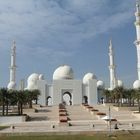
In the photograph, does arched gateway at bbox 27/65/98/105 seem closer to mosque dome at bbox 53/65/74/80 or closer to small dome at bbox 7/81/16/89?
mosque dome at bbox 53/65/74/80

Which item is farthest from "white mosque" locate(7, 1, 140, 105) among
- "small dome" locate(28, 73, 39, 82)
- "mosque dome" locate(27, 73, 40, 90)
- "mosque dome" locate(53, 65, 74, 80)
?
"small dome" locate(28, 73, 39, 82)

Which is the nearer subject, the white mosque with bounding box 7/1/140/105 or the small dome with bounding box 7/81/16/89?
the white mosque with bounding box 7/1/140/105

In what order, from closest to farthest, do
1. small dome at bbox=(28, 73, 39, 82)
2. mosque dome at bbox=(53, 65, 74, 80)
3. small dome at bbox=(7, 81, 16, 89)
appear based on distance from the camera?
small dome at bbox=(7, 81, 16, 89), mosque dome at bbox=(53, 65, 74, 80), small dome at bbox=(28, 73, 39, 82)

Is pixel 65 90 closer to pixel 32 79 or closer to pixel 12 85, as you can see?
pixel 12 85

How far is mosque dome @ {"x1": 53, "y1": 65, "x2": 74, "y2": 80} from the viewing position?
62.3 m

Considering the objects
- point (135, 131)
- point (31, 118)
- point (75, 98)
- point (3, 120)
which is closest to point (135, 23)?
point (75, 98)

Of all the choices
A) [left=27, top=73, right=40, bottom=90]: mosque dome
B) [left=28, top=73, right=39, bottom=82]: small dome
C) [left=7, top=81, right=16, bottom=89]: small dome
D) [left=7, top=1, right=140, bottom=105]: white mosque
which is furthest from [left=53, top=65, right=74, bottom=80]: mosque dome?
[left=28, top=73, right=39, bottom=82]: small dome

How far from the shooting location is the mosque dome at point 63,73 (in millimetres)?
62287

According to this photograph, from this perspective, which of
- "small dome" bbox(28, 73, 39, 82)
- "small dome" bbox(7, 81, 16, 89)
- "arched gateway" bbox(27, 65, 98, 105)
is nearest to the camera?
"arched gateway" bbox(27, 65, 98, 105)

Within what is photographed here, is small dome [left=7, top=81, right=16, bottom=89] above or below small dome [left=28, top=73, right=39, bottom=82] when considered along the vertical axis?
below

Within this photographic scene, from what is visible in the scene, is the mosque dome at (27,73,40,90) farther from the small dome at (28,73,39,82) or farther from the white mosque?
the white mosque

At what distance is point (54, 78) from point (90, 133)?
41.4m

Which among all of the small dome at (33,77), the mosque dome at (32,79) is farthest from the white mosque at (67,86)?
the small dome at (33,77)

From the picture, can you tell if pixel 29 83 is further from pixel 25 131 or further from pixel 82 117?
pixel 25 131
